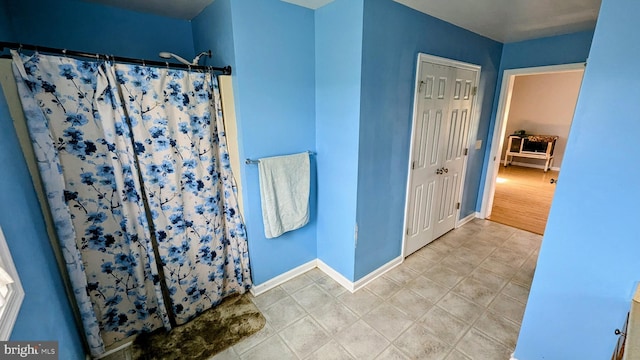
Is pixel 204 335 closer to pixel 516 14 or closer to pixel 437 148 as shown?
pixel 437 148

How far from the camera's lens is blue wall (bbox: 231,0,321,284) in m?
1.78

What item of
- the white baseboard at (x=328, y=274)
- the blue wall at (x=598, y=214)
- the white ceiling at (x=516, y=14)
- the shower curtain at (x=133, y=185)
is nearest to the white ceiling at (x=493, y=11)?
the white ceiling at (x=516, y=14)

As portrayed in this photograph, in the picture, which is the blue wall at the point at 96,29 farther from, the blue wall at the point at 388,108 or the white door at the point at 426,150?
the white door at the point at 426,150

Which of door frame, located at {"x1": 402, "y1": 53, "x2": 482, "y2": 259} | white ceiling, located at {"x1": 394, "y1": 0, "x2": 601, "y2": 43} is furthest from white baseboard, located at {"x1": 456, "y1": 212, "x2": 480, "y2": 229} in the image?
white ceiling, located at {"x1": 394, "y1": 0, "x2": 601, "y2": 43}

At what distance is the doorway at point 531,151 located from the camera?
3.62 metres

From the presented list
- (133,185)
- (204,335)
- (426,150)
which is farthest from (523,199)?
(133,185)

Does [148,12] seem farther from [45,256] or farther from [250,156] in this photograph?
[45,256]

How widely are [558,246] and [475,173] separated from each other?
2.34m

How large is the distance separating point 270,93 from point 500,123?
305 cm

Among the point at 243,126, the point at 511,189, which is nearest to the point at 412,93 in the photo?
the point at 243,126

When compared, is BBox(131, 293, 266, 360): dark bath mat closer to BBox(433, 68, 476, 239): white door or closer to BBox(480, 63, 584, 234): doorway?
BBox(433, 68, 476, 239): white door

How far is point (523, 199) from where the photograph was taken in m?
4.42

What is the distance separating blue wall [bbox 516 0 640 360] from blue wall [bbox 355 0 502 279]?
3.69 feet

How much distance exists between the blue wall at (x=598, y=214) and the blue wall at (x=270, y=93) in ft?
5.47
